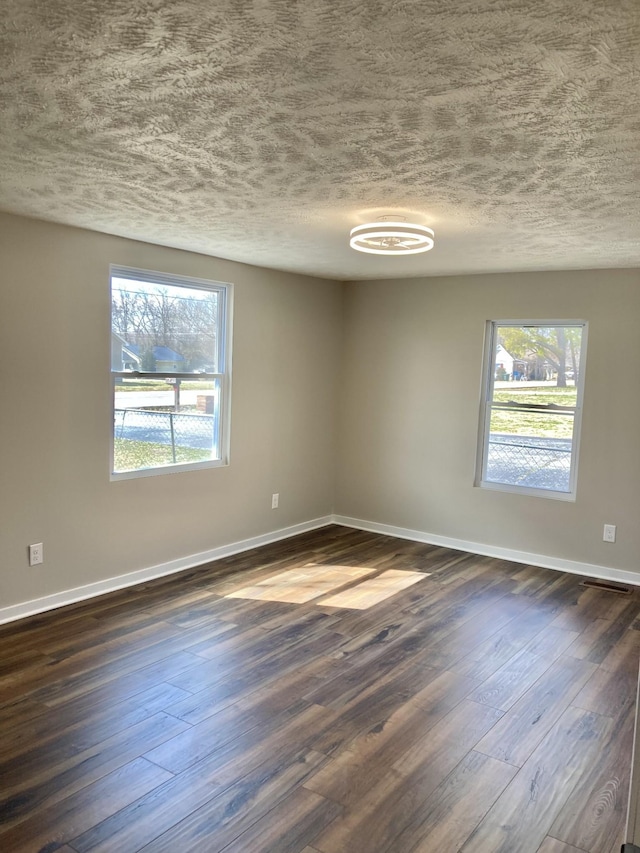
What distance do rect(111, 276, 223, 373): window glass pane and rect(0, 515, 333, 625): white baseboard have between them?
136 cm

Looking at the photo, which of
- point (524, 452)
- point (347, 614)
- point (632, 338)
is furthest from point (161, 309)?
point (632, 338)

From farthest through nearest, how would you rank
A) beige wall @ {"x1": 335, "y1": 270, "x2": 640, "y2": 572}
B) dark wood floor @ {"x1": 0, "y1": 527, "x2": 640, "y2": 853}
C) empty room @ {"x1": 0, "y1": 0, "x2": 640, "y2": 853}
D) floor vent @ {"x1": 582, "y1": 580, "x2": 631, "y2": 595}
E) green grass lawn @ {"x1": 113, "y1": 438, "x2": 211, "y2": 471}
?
A: beige wall @ {"x1": 335, "y1": 270, "x2": 640, "y2": 572} → floor vent @ {"x1": 582, "y1": 580, "x2": 631, "y2": 595} → green grass lawn @ {"x1": 113, "y1": 438, "x2": 211, "y2": 471} → dark wood floor @ {"x1": 0, "y1": 527, "x2": 640, "y2": 853} → empty room @ {"x1": 0, "y1": 0, "x2": 640, "y2": 853}

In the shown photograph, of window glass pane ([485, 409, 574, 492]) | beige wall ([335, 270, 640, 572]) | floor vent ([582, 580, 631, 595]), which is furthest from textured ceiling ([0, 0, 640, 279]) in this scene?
floor vent ([582, 580, 631, 595])

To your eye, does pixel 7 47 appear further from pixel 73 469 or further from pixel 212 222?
pixel 73 469

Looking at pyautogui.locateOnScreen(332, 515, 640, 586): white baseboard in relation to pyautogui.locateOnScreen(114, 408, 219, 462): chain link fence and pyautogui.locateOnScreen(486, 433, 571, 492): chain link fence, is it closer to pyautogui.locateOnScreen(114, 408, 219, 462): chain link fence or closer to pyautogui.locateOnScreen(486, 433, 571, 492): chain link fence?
pyautogui.locateOnScreen(486, 433, 571, 492): chain link fence

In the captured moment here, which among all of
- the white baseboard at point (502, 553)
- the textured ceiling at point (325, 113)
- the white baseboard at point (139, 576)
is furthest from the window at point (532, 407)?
the white baseboard at point (139, 576)

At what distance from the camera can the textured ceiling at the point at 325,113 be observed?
1404 mm

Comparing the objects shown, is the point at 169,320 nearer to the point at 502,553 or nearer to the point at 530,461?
the point at 530,461

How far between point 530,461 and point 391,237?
2.53 m

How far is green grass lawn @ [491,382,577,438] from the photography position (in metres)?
4.91

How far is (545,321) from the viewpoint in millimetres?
4914

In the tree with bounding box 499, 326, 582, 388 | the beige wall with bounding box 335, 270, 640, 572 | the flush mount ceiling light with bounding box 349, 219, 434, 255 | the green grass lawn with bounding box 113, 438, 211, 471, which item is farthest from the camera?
the tree with bounding box 499, 326, 582, 388

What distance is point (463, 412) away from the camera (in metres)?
5.31

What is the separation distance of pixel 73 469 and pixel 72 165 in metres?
1.92
